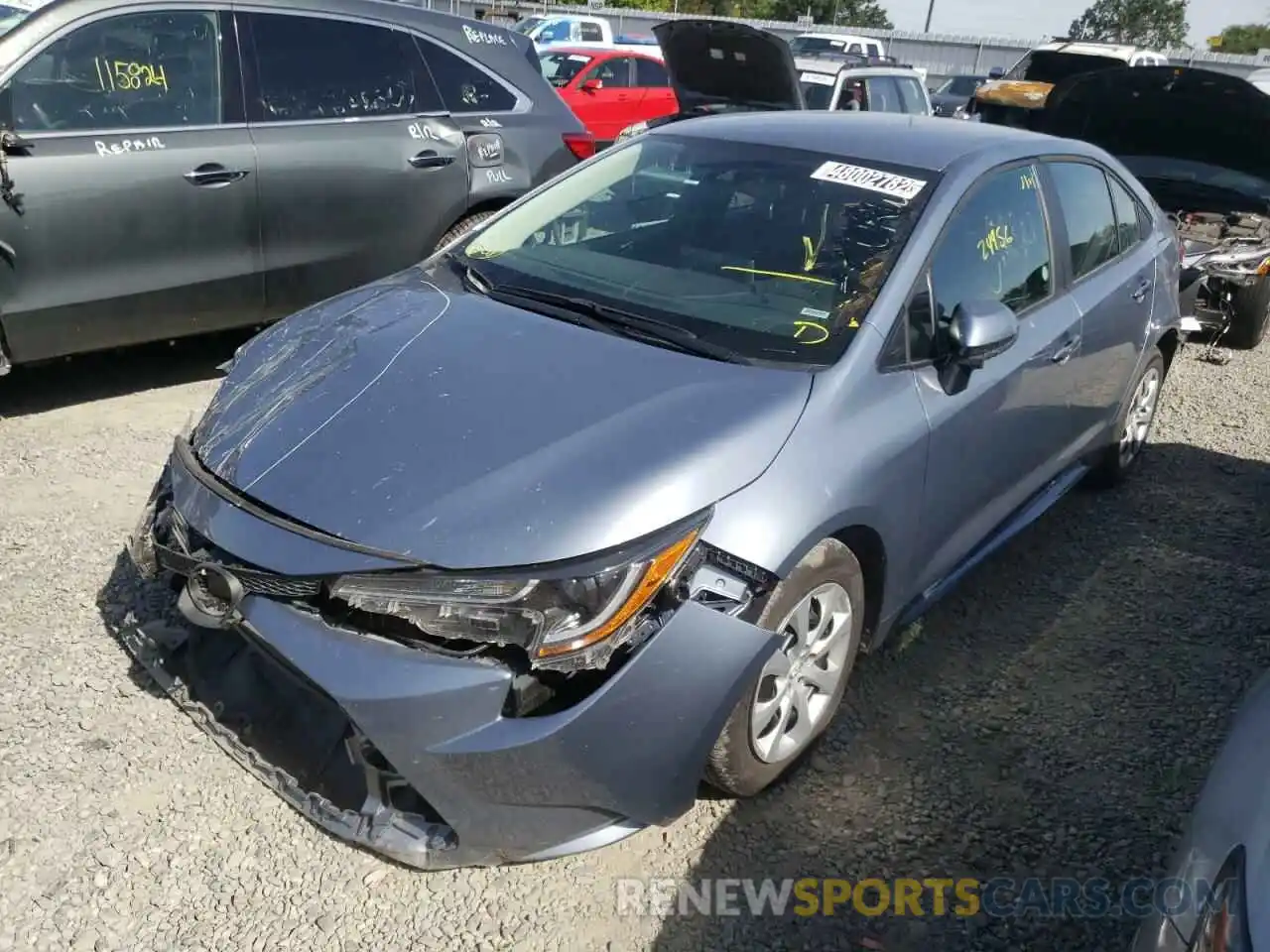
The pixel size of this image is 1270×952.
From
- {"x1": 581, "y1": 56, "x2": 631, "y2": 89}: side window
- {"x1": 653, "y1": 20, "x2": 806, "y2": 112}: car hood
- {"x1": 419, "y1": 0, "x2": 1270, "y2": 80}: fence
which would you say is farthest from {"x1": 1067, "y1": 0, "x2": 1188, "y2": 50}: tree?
{"x1": 653, "y1": 20, "x2": 806, "y2": 112}: car hood

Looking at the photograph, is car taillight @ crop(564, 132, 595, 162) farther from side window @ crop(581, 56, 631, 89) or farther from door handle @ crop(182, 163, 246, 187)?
side window @ crop(581, 56, 631, 89)

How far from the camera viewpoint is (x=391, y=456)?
246 centimetres

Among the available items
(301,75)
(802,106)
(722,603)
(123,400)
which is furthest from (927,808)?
(802,106)

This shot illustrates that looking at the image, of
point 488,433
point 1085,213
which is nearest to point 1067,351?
point 1085,213

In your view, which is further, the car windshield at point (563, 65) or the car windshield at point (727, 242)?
the car windshield at point (563, 65)

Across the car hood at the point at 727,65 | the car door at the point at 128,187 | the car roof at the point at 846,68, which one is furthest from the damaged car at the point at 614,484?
the car roof at the point at 846,68

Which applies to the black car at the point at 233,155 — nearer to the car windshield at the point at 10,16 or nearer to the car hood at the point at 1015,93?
the car windshield at the point at 10,16

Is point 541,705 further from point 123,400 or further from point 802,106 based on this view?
point 802,106

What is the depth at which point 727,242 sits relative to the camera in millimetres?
3264

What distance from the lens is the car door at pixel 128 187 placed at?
430 cm

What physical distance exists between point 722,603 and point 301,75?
397 centimetres

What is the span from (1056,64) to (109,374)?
43.5 ft

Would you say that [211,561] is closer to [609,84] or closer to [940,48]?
[609,84]

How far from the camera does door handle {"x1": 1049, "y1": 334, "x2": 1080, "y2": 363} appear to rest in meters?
3.61
